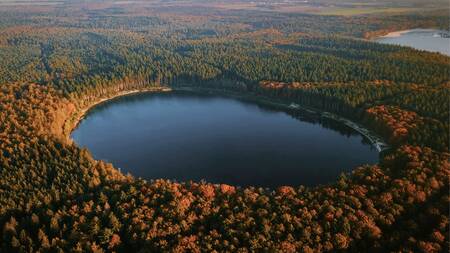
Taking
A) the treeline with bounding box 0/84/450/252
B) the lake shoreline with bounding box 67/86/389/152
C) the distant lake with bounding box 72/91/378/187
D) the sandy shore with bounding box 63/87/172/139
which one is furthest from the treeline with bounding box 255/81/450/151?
the sandy shore with bounding box 63/87/172/139

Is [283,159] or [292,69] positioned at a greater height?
[292,69]

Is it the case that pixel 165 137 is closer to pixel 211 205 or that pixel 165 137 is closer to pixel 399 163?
pixel 211 205

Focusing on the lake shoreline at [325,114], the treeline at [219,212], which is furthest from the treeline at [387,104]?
the treeline at [219,212]

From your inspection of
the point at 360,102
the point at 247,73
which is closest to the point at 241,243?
the point at 360,102

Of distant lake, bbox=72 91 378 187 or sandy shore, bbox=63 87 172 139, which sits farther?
sandy shore, bbox=63 87 172 139

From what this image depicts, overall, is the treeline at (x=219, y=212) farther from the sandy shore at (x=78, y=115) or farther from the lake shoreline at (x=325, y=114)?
the sandy shore at (x=78, y=115)

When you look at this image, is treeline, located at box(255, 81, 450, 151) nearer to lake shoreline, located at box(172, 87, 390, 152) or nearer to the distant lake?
lake shoreline, located at box(172, 87, 390, 152)

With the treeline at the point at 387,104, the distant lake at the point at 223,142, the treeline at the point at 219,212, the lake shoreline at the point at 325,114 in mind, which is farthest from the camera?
the lake shoreline at the point at 325,114

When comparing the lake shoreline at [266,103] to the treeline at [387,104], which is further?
the lake shoreline at [266,103]
